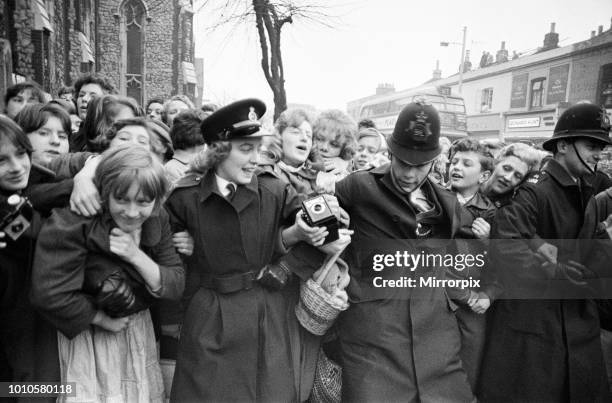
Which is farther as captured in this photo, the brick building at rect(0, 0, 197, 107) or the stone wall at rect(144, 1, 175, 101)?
the stone wall at rect(144, 1, 175, 101)

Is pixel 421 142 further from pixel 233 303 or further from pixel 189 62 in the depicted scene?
pixel 189 62

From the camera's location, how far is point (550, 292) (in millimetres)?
2717

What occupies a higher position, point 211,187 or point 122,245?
point 211,187

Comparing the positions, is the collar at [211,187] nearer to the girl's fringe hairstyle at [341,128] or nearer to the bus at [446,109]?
the girl's fringe hairstyle at [341,128]

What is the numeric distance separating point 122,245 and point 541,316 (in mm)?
2695

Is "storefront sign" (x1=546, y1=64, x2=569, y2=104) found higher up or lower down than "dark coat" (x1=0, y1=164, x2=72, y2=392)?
higher up

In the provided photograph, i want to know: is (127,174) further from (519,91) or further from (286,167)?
(519,91)

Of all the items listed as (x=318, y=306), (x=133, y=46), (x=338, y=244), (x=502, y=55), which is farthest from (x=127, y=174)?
(x=502, y=55)

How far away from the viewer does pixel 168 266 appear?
2277 millimetres

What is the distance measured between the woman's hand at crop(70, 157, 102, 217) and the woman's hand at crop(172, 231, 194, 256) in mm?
493

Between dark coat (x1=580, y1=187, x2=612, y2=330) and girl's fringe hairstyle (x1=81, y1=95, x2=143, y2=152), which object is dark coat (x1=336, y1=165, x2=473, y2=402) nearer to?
dark coat (x1=580, y1=187, x2=612, y2=330)

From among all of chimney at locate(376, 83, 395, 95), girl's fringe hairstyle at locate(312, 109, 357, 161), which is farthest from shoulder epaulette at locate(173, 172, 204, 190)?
chimney at locate(376, 83, 395, 95)

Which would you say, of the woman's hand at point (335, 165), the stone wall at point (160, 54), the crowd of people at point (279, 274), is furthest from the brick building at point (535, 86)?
the crowd of people at point (279, 274)

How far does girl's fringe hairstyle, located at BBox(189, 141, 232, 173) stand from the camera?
2482 millimetres
